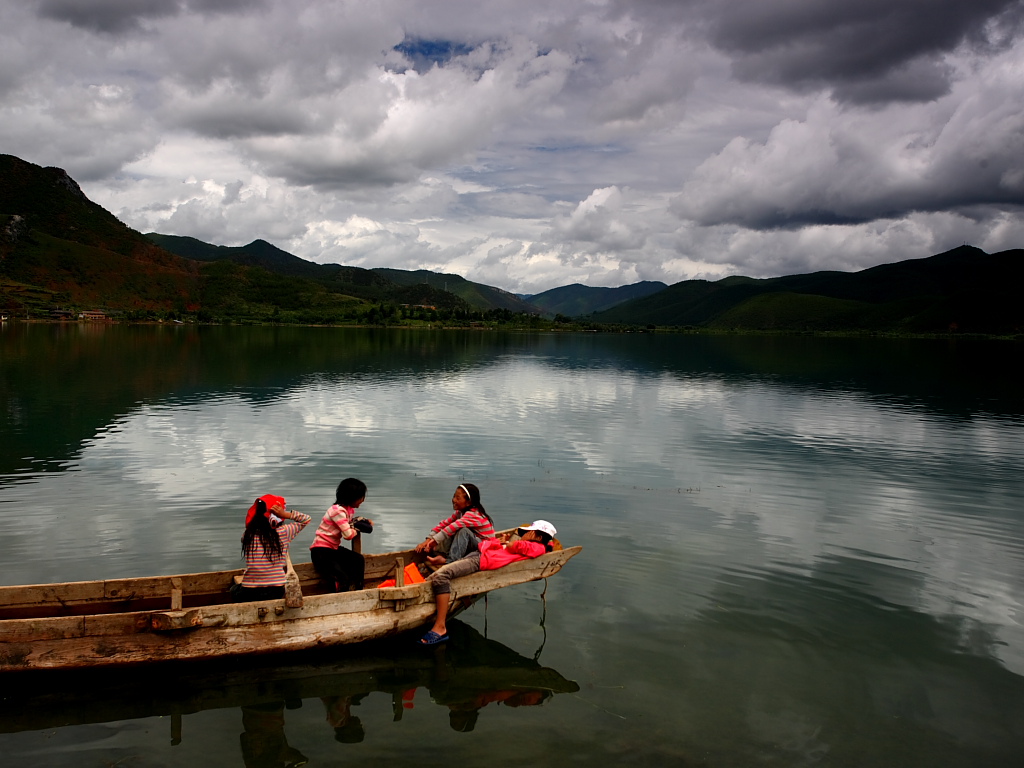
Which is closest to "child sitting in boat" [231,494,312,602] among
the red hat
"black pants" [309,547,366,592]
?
the red hat

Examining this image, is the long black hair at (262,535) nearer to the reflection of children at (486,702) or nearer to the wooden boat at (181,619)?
the wooden boat at (181,619)

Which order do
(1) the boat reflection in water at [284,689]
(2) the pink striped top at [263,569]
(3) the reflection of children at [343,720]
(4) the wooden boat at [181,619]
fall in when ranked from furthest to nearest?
1. (2) the pink striped top at [263,569]
2. (4) the wooden boat at [181,619]
3. (1) the boat reflection in water at [284,689]
4. (3) the reflection of children at [343,720]

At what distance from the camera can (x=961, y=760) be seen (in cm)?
865

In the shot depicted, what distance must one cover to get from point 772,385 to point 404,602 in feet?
170

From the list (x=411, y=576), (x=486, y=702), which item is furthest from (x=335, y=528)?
(x=486, y=702)

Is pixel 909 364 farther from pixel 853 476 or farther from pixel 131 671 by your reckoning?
pixel 131 671

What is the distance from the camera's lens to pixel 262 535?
34.8ft

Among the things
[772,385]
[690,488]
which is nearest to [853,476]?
[690,488]

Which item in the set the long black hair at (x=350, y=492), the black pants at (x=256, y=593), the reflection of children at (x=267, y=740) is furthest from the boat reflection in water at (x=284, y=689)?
the long black hair at (x=350, y=492)

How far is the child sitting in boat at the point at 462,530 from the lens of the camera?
11.9m

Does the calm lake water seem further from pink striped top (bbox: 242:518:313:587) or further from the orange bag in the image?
pink striped top (bbox: 242:518:313:587)

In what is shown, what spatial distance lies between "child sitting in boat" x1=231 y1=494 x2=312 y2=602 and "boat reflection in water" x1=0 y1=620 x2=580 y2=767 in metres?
1.07

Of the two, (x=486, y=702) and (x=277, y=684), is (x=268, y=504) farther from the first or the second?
(x=486, y=702)

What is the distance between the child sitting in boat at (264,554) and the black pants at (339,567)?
0.73 m
